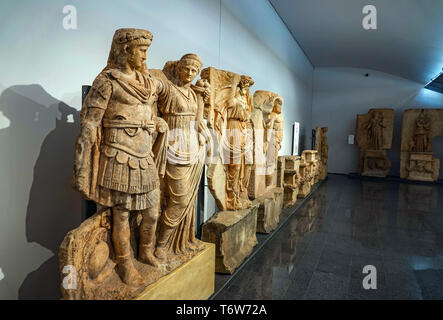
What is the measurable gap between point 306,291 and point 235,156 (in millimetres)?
1668

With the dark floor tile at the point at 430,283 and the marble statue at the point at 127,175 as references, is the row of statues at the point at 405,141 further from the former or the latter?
the marble statue at the point at 127,175

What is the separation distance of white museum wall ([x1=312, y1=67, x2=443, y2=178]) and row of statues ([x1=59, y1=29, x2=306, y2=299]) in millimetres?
11745

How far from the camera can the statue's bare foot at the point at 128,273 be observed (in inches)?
79.1

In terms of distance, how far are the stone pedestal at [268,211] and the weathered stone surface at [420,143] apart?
8130 mm

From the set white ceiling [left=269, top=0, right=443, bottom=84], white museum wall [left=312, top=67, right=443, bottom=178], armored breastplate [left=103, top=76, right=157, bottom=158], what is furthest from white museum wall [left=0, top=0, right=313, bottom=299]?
white museum wall [left=312, top=67, right=443, bottom=178]

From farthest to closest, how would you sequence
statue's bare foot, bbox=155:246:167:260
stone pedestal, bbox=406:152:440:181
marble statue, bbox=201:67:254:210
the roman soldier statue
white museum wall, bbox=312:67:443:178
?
white museum wall, bbox=312:67:443:178, stone pedestal, bbox=406:152:440:181, marble statue, bbox=201:67:254:210, statue's bare foot, bbox=155:246:167:260, the roman soldier statue

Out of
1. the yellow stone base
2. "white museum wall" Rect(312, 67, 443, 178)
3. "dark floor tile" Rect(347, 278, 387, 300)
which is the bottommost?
"dark floor tile" Rect(347, 278, 387, 300)

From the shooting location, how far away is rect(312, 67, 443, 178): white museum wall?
12.2 m

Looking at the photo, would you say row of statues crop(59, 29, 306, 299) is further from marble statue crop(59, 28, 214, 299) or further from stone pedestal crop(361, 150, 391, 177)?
stone pedestal crop(361, 150, 391, 177)

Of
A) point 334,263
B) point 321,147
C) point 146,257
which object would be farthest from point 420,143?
point 146,257

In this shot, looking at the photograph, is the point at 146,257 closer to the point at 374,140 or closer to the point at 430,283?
the point at 430,283

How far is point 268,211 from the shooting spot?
4.66 meters

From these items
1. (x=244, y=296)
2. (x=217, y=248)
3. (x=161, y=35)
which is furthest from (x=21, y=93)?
(x=244, y=296)

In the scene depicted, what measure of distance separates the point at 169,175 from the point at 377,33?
848 cm
